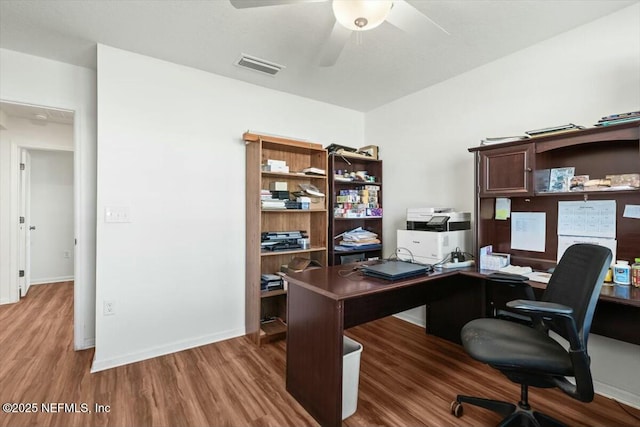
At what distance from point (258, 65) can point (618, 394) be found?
3617 millimetres

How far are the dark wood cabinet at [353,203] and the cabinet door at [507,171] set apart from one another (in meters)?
1.35

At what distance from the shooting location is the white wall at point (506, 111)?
1947 millimetres

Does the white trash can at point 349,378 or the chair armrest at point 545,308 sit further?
the white trash can at point 349,378

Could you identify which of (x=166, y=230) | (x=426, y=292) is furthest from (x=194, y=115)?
(x=426, y=292)

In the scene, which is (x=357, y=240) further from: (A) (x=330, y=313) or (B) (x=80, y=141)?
(B) (x=80, y=141)

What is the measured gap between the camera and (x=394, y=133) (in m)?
3.55

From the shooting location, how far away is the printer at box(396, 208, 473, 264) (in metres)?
2.42

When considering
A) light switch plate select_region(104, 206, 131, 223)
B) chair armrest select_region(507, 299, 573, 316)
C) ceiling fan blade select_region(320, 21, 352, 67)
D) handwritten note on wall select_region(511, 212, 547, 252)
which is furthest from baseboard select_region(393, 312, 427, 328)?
light switch plate select_region(104, 206, 131, 223)

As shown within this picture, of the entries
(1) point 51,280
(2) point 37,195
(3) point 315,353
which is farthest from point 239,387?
(2) point 37,195

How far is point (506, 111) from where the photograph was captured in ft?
8.35

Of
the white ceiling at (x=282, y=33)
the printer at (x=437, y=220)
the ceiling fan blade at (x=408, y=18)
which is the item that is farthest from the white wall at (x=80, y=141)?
the printer at (x=437, y=220)

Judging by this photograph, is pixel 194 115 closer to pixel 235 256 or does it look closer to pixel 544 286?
pixel 235 256

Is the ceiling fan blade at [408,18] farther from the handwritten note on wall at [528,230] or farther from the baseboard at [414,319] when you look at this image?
the baseboard at [414,319]

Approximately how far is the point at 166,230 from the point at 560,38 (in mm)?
3499
